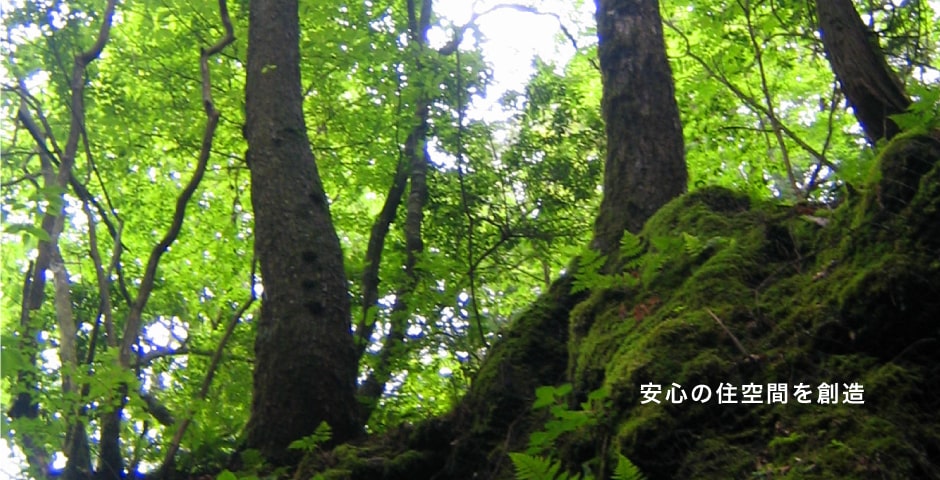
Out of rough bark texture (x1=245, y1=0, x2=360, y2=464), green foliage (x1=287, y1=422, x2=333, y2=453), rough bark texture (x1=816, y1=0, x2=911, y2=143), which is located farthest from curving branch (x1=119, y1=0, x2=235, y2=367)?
rough bark texture (x1=816, y1=0, x2=911, y2=143)

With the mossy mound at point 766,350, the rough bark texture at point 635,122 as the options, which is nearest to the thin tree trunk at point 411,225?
the mossy mound at point 766,350

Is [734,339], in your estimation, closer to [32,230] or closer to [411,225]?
[32,230]

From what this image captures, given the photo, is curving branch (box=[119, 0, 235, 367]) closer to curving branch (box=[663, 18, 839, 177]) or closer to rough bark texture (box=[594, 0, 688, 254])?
rough bark texture (box=[594, 0, 688, 254])

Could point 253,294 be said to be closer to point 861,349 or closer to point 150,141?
point 861,349

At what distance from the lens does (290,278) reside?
5039 mm

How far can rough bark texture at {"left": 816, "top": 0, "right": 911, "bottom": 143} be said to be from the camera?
13.3 ft

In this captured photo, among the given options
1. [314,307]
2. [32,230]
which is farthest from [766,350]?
[32,230]

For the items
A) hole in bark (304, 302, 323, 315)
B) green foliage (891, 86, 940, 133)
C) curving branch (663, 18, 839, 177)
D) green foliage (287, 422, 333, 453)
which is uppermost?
curving branch (663, 18, 839, 177)

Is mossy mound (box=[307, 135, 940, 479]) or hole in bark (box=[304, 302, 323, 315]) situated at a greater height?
hole in bark (box=[304, 302, 323, 315])

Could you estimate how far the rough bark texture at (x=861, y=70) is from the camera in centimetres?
406

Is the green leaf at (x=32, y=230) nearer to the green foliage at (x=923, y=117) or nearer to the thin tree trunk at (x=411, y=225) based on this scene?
the thin tree trunk at (x=411, y=225)

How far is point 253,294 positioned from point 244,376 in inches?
91.0

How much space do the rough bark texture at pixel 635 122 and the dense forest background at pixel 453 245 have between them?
20mm

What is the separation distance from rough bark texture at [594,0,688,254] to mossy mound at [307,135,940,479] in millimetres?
696
